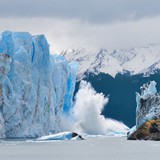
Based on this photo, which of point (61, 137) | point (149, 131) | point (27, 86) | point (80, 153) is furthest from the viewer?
point (27, 86)

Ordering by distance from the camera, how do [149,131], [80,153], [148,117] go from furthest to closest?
[148,117]
[149,131]
[80,153]

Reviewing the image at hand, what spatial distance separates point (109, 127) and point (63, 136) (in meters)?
79.1

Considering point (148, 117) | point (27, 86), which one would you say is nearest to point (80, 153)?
point (148, 117)

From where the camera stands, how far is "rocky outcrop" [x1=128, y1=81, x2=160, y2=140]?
93.9 metres

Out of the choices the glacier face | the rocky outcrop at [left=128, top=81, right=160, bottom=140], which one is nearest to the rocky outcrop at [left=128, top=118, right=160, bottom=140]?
the rocky outcrop at [left=128, top=81, right=160, bottom=140]

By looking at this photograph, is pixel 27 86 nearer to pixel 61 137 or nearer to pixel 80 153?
pixel 61 137

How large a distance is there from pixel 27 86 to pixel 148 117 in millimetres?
21146

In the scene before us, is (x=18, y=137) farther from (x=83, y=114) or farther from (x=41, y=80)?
(x=83, y=114)

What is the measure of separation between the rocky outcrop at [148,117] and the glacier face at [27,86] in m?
16.3

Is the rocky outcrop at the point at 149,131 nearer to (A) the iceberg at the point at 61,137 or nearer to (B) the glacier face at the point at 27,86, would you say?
(A) the iceberg at the point at 61,137

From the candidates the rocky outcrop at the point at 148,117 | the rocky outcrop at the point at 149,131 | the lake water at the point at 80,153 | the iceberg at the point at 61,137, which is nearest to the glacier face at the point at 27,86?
the iceberg at the point at 61,137

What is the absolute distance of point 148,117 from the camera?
325ft

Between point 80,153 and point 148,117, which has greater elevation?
point 80,153

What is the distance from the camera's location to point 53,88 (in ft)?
378
